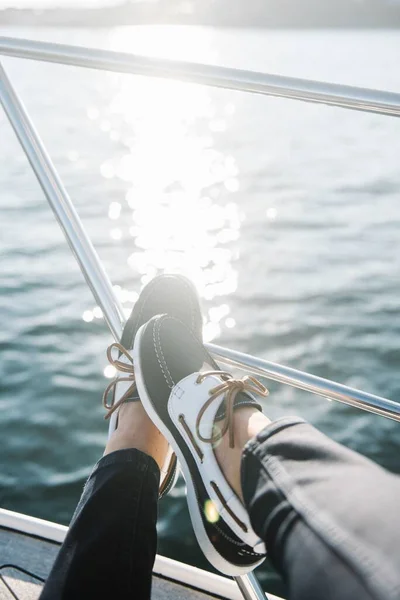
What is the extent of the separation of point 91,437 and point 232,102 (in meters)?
14.5

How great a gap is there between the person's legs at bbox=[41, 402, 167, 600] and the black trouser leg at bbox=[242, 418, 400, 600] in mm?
146

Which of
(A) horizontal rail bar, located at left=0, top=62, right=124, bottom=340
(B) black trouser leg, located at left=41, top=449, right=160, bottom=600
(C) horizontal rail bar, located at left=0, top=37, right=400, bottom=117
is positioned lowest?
(B) black trouser leg, located at left=41, top=449, right=160, bottom=600

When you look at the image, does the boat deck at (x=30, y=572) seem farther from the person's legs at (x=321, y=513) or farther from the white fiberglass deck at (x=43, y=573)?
the person's legs at (x=321, y=513)

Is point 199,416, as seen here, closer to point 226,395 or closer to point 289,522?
point 226,395

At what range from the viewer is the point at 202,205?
6.62 metres

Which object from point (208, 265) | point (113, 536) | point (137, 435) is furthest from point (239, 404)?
point (208, 265)

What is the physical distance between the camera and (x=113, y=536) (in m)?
0.71

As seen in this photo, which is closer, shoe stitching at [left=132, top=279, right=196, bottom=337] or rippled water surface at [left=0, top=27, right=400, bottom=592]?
shoe stitching at [left=132, top=279, right=196, bottom=337]

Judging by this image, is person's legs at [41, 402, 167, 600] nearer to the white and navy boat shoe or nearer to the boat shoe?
the white and navy boat shoe

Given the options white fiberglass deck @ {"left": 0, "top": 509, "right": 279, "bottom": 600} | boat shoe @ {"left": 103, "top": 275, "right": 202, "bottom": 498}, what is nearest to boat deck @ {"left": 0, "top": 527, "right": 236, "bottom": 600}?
white fiberglass deck @ {"left": 0, "top": 509, "right": 279, "bottom": 600}

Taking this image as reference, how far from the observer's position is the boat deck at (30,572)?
97 cm

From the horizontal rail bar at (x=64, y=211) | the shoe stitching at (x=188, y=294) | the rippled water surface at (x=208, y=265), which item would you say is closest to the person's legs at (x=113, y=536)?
the horizontal rail bar at (x=64, y=211)

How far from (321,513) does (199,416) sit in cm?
37

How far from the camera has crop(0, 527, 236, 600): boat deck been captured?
973 millimetres
